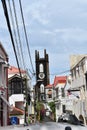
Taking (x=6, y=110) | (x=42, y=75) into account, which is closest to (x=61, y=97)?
(x=6, y=110)

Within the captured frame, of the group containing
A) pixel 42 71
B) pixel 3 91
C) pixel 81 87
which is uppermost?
pixel 42 71

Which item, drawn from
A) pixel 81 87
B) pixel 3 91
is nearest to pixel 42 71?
pixel 81 87

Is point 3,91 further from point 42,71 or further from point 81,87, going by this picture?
point 42,71

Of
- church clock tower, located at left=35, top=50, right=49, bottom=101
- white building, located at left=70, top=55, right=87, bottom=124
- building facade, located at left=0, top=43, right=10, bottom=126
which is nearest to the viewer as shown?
building facade, located at left=0, top=43, right=10, bottom=126

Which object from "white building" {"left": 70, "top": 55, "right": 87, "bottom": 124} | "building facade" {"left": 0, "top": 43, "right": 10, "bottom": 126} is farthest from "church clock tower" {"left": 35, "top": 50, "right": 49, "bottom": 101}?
"building facade" {"left": 0, "top": 43, "right": 10, "bottom": 126}

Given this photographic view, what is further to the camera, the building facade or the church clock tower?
the church clock tower

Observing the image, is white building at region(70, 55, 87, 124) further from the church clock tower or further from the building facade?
the church clock tower

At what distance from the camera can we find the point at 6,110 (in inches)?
1309

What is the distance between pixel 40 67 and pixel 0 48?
128800mm

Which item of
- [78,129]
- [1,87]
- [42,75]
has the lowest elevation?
[78,129]

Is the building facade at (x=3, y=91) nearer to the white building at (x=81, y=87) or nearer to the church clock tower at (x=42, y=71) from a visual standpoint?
the white building at (x=81, y=87)

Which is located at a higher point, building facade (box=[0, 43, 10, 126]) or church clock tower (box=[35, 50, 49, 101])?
church clock tower (box=[35, 50, 49, 101])

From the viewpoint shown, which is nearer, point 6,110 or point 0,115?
point 0,115

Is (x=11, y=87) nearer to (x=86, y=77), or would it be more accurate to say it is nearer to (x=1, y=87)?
(x=86, y=77)
